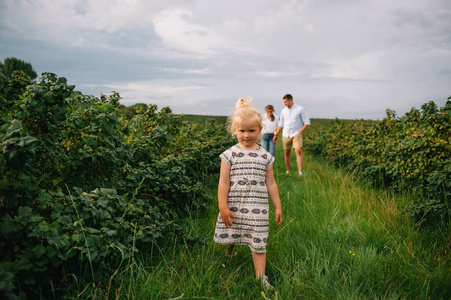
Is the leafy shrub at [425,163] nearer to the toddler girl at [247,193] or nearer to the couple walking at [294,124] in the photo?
the couple walking at [294,124]

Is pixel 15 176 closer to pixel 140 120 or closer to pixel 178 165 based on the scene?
pixel 178 165

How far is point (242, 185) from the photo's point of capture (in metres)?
2.75

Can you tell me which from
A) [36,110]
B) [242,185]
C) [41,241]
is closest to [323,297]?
[242,185]

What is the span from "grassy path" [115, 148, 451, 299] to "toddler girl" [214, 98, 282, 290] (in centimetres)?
27

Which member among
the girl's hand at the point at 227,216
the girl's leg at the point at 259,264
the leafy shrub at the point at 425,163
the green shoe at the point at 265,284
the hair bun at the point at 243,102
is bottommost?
the green shoe at the point at 265,284

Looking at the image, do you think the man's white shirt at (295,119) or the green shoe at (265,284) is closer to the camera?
the green shoe at (265,284)

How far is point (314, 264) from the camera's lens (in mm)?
2893

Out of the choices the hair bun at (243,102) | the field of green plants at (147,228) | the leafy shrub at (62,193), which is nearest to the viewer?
the leafy shrub at (62,193)

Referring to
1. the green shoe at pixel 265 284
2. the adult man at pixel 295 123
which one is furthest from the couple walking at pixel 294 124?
the green shoe at pixel 265 284

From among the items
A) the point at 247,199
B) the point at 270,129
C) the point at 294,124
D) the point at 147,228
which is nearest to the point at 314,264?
the point at 247,199

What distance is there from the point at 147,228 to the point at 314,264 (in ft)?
5.39

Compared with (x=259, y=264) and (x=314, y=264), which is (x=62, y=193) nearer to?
(x=259, y=264)

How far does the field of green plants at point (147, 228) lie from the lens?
196cm

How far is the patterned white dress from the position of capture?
2699mm
